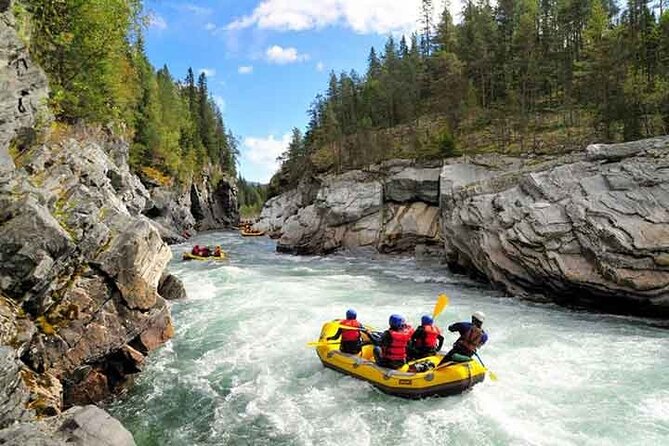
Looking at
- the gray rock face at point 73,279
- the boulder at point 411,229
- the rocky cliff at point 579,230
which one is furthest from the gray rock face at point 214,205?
the gray rock face at point 73,279

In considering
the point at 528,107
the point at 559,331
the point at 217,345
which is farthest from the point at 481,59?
the point at 217,345

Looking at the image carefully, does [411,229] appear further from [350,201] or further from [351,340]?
[351,340]

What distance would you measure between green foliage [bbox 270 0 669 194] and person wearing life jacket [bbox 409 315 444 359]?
75.1 feet

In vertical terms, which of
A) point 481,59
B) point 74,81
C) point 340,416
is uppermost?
point 481,59

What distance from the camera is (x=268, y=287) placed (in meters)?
21.9

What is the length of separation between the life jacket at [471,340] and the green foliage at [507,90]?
22896mm

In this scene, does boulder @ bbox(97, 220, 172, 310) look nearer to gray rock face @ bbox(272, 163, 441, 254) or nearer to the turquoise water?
the turquoise water

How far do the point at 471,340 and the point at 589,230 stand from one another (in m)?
9.09

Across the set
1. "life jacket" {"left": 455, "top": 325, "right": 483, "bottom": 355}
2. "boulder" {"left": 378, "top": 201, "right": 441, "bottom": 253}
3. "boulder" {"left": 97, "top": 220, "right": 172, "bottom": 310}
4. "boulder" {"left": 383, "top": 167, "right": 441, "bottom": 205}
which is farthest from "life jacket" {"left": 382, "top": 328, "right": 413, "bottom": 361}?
"boulder" {"left": 383, "top": 167, "right": 441, "bottom": 205}

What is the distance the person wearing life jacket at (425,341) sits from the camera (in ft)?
37.4

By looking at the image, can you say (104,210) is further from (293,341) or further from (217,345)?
(293,341)

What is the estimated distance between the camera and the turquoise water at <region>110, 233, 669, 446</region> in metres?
8.98

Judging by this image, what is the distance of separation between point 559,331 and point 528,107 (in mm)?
32313

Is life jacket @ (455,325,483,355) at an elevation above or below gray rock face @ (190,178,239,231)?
below
